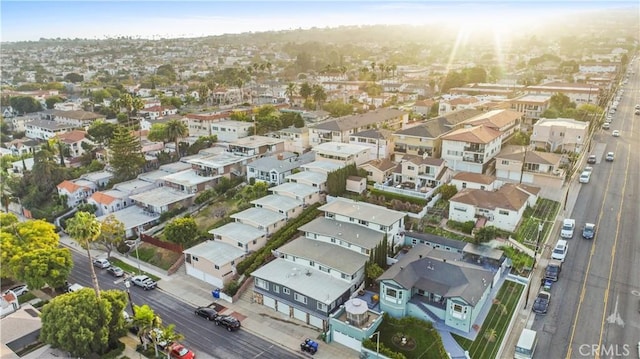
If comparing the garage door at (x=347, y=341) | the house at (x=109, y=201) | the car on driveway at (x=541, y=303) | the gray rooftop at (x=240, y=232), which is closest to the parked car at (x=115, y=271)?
the gray rooftop at (x=240, y=232)

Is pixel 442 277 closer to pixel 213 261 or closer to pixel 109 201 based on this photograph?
pixel 213 261

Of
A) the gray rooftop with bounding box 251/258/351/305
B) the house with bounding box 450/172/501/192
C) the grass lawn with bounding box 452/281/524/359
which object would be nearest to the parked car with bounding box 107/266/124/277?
the gray rooftop with bounding box 251/258/351/305

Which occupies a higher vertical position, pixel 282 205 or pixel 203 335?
pixel 282 205

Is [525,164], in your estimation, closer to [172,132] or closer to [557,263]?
[557,263]

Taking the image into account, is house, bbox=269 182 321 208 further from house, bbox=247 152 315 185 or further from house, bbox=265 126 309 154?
house, bbox=265 126 309 154

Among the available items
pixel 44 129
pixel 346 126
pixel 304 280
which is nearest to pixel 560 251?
pixel 304 280

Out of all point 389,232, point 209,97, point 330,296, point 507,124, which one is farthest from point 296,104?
point 330,296
